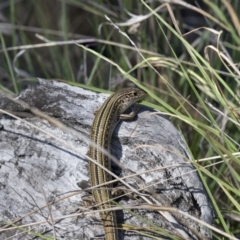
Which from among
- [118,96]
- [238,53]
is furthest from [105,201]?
[238,53]

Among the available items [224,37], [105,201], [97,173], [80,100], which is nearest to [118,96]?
[80,100]

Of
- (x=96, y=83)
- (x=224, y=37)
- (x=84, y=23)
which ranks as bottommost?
(x=84, y=23)

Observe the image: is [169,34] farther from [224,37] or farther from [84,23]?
[84,23]

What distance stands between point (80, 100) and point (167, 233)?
1155 mm

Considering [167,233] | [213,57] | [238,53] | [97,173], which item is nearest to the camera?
[167,233]

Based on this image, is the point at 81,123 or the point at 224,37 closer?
the point at 81,123

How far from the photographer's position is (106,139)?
3504 millimetres

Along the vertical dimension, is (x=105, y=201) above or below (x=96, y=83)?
above

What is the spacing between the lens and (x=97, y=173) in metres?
3.27

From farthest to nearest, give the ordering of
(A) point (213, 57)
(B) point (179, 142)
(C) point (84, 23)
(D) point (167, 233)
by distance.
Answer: (C) point (84, 23)
(A) point (213, 57)
(B) point (179, 142)
(D) point (167, 233)

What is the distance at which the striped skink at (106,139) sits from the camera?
307cm

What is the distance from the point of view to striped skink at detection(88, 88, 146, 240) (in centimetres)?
307

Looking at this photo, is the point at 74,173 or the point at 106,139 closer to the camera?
the point at 74,173

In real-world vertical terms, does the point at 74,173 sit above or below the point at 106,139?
below
